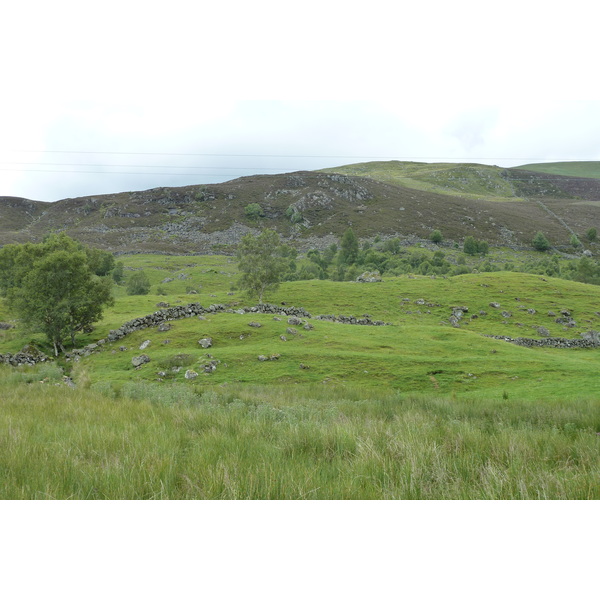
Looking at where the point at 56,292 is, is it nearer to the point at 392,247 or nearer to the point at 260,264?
the point at 260,264

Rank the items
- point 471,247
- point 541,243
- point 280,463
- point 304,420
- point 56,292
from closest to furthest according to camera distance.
Result: point 280,463 < point 304,420 < point 56,292 < point 471,247 < point 541,243

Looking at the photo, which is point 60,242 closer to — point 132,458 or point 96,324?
point 96,324

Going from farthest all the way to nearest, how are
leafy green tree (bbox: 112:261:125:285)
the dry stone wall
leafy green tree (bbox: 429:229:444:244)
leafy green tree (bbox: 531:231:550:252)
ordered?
leafy green tree (bbox: 429:229:444:244), leafy green tree (bbox: 531:231:550:252), leafy green tree (bbox: 112:261:125:285), the dry stone wall

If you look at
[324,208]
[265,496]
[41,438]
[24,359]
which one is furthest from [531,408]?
[324,208]

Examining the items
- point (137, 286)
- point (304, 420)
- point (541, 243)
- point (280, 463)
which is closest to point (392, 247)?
point (541, 243)

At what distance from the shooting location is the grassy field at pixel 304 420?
3180mm

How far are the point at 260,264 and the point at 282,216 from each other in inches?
3508

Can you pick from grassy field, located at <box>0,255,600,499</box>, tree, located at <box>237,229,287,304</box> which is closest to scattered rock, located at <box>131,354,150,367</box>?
grassy field, located at <box>0,255,600,499</box>

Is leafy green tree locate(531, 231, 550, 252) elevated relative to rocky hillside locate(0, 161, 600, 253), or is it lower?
lower

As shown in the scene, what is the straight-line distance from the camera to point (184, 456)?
12.8 ft

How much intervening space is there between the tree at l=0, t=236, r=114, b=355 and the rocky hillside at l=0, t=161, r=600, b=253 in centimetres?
7518

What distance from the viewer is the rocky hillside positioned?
365ft

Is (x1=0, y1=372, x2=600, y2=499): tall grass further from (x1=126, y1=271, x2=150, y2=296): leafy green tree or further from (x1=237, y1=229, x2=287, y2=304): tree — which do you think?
(x1=126, y1=271, x2=150, y2=296): leafy green tree

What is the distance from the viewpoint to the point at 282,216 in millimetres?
129125
